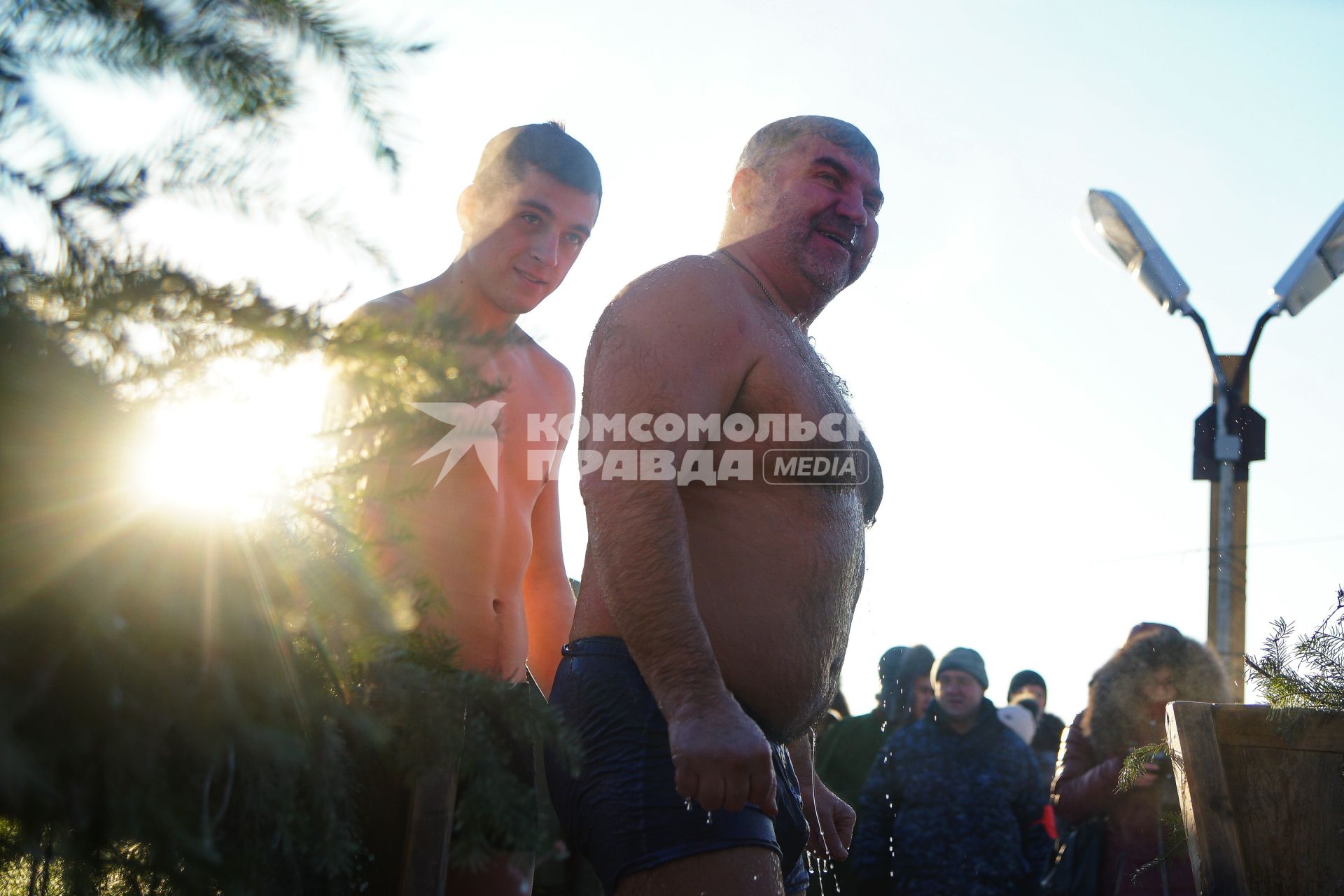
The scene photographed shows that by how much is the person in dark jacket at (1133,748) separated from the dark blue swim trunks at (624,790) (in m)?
2.69

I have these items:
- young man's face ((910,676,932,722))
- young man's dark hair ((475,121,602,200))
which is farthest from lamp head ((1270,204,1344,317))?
young man's dark hair ((475,121,602,200))

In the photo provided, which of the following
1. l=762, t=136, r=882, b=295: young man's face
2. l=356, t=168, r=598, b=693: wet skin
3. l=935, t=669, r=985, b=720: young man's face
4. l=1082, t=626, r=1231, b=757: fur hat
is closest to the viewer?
l=762, t=136, r=882, b=295: young man's face

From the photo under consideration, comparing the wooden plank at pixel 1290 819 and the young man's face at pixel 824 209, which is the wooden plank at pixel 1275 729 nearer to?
the wooden plank at pixel 1290 819

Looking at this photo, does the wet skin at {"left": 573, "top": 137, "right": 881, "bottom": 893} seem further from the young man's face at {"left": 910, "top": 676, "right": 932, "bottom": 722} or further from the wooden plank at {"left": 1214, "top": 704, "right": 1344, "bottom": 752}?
the young man's face at {"left": 910, "top": 676, "right": 932, "bottom": 722}

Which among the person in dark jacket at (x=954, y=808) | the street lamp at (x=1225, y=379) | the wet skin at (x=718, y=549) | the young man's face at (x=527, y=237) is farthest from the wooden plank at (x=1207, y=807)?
the street lamp at (x=1225, y=379)

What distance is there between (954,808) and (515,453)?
9.82 feet

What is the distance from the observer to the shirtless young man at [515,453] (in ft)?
9.89

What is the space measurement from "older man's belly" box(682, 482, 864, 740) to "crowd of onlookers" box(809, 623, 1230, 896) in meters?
2.37

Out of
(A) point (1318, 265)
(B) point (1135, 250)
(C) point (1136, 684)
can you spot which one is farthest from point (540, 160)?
(A) point (1318, 265)

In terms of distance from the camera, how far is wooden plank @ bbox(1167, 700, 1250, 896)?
91.7 inches

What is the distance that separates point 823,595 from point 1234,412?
5.38 m

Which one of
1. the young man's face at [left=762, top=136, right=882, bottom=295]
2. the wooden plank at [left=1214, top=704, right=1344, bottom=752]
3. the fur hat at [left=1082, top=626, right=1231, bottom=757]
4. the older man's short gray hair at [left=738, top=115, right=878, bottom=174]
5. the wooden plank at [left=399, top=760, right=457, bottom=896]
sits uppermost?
the older man's short gray hair at [left=738, top=115, right=878, bottom=174]

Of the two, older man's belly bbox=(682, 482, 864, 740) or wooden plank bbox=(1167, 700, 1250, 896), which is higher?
older man's belly bbox=(682, 482, 864, 740)

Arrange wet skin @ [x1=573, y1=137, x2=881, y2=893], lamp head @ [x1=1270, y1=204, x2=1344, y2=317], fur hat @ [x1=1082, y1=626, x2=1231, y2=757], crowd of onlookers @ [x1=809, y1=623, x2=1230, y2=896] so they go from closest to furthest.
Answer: wet skin @ [x1=573, y1=137, x2=881, y2=893] → crowd of onlookers @ [x1=809, y1=623, x2=1230, y2=896] → fur hat @ [x1=1082, y1=626, x2=1231, y2=757] → lamp head @ [x1=1270, y1=204, x2=1344, y2=317]
